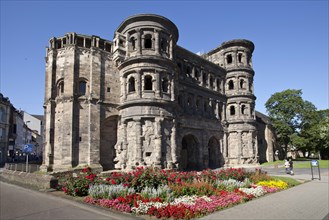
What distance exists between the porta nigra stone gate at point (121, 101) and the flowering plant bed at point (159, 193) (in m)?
10.0

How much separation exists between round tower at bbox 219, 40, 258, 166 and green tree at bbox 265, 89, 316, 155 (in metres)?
10.7

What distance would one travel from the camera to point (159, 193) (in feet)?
33.0

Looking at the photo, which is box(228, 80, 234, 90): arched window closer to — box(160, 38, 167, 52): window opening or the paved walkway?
box(160, 38, 167, 52): window opening

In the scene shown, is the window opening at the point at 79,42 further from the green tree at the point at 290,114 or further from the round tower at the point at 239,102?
the green tree at the point at 290,114

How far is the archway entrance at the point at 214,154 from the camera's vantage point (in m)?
33.8

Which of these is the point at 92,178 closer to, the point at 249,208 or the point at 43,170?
the point at 249,208

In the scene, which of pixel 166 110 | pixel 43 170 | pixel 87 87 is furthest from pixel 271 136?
pixel 43 170

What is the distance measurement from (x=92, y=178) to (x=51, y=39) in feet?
66.3

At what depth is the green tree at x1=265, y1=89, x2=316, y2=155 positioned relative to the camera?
1715 inches

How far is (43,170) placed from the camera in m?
22.2

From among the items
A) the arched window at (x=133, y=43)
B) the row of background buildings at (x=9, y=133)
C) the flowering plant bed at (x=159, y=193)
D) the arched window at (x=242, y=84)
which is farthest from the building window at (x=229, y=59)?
the row of background buildings at (x=9, y=133)

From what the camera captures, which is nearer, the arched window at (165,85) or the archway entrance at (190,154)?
the arched window at (165,85)

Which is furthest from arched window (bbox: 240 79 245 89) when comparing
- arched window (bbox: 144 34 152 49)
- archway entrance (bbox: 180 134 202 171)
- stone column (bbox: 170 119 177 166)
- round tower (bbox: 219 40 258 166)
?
stone column (bbox: 170 119 177 166)

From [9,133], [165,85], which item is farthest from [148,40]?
[9,133]
